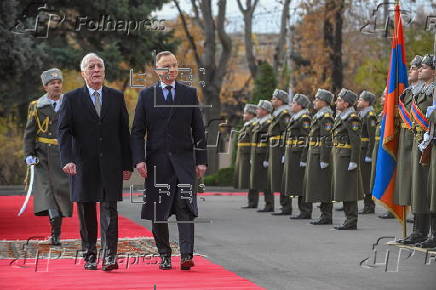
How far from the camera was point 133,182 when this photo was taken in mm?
11688

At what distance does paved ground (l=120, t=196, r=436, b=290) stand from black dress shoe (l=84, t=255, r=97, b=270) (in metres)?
1.29

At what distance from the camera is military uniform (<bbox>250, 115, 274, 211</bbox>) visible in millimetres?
20359

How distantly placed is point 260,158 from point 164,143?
9.63m

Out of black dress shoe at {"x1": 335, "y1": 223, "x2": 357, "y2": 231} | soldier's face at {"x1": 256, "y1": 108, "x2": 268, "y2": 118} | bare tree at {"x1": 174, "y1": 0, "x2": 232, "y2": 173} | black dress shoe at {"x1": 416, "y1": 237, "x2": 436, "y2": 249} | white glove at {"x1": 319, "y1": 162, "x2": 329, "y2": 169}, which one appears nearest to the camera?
black dress shoe at {"x1": 416, "y1": 237, "x2": 436, "y2": 249}

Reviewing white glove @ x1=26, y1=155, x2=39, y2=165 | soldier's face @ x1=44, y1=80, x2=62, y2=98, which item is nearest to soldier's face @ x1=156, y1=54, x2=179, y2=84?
soldier's face @ x1=44, y1=80, x2=62, y2=98

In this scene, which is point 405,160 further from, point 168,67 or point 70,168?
point 70,168

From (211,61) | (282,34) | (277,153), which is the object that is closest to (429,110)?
(277,153)

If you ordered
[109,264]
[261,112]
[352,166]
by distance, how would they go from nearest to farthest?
[109,264]
[352,166]
[261,112]

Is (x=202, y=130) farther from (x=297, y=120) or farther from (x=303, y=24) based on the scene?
(x=303, y=24)

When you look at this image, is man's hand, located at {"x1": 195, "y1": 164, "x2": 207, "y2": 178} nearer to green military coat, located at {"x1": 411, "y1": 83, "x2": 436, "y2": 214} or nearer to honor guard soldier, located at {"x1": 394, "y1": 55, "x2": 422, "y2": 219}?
green military coat, located at {"x1": 411, "y1": 83, "x2": 436, "y2": 214}

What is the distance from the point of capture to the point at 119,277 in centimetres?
1020

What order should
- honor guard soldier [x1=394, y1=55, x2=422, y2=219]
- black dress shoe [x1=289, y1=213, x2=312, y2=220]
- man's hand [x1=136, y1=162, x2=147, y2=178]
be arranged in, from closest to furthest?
man's hand [x1=136, y1=162, x2=147, y2=178]
honor guard soldier [x1=394, y1=55, x2=422, y2=219]
black dress shoe [x1=289, y1=213, x2=312, y2=220]

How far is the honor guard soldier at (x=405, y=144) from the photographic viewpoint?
42.7 feet

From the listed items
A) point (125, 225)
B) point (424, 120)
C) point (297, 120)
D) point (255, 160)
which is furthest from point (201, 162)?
point (255, 160)
